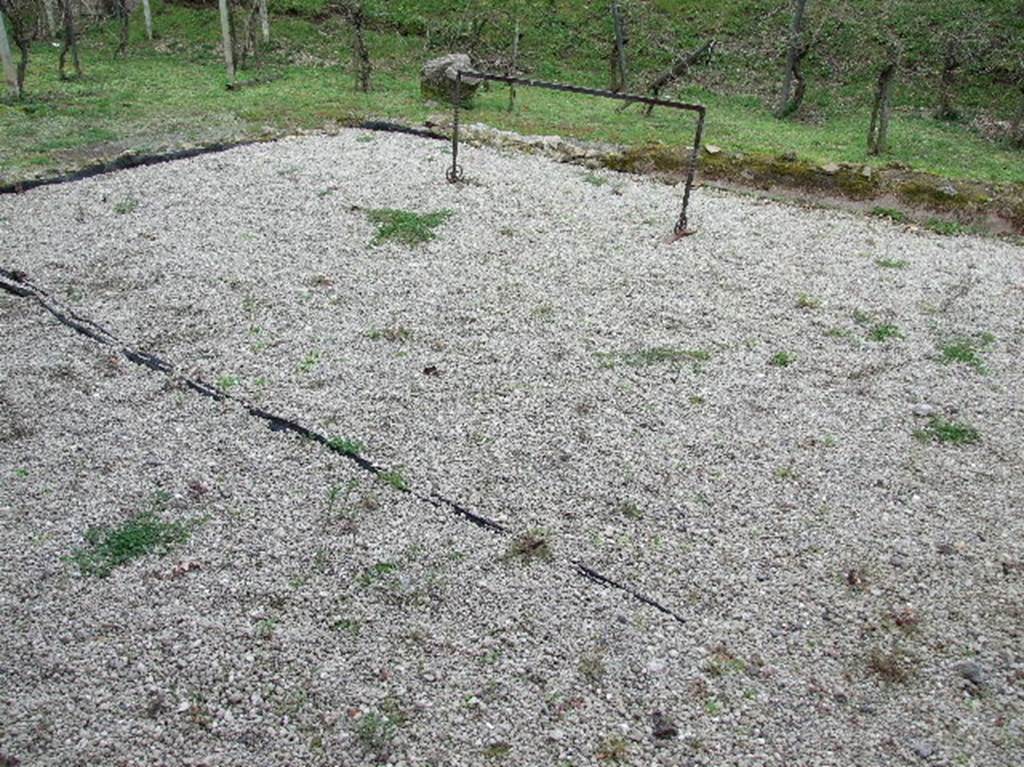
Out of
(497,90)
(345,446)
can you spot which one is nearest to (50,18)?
(497,90)

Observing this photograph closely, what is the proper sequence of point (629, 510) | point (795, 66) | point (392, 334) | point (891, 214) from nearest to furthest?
point (629, 510) < point (392, 334) < point (891, 214) < point (795, 66)

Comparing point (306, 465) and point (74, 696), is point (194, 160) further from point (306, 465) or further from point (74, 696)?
point (74, 696)

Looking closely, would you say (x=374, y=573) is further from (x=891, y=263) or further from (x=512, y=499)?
(x=891, y=263)

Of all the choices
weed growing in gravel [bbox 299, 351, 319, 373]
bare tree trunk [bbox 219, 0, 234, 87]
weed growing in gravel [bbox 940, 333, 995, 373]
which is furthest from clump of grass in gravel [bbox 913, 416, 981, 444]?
bare tree trunk [bbox 219, 0, 234, 87]

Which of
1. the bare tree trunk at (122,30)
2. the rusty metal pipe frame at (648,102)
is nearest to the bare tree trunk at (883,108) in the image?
the rusty metal pipe frame at (648,102)

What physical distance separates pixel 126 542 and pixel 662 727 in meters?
3.83

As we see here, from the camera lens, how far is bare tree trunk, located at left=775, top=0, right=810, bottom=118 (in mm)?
18631

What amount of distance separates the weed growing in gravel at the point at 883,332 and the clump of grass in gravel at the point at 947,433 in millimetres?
1784

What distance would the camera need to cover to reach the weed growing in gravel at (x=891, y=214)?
43.4ft

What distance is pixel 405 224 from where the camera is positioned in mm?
11828

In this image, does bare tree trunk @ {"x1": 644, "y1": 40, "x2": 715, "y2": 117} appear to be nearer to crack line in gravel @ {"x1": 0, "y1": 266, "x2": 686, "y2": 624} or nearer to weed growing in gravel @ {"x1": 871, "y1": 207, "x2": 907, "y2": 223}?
weed growing in gravel @ {"x1": 871, "y1": 207, "x2": 907, "y2": 223}

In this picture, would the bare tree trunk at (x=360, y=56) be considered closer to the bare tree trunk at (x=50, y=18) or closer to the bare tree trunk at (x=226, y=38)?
the bare tree trunk at (x=226, y=38)

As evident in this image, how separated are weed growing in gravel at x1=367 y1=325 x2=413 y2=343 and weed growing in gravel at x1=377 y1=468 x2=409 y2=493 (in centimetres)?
242

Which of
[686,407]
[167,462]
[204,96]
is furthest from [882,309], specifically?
[204,96]
